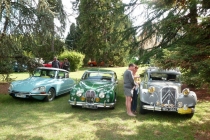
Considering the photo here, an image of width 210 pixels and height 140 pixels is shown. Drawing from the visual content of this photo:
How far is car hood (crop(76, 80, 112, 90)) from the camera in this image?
7.99 meters

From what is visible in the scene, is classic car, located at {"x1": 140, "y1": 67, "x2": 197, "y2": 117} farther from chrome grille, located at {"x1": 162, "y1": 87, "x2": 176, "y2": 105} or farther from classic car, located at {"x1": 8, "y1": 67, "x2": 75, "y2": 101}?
classic car, located at {"x1": 8, "y1": 67, "x2": 75, "y2": 101}

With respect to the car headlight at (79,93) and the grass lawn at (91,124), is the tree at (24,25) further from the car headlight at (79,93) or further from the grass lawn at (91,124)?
the car headlight at (79,93)

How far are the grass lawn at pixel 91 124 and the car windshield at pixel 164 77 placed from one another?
1.47 meters

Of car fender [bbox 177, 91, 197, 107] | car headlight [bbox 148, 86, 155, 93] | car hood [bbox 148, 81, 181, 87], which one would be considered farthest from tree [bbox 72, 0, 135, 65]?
car fender [bbox 177, 91, 197, 107]

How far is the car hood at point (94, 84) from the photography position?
7.99 meters

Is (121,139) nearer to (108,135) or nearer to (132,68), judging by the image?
(108,135)

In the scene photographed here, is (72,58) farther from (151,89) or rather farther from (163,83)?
(151,89)

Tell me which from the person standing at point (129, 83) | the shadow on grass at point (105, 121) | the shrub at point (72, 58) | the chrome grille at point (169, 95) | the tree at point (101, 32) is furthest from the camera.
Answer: the shrub at point (72, 58)

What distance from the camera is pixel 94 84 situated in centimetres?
840

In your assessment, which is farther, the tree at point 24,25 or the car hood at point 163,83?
the tree at point 24,25

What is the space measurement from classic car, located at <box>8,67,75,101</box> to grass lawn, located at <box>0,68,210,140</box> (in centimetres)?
47

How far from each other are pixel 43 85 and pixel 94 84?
2.19 metres

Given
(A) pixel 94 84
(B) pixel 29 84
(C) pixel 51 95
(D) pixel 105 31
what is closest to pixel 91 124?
(A) pixel 94 84

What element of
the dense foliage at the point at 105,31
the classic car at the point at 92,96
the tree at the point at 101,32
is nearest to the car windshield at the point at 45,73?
the dense foliage at the point at 105,31
